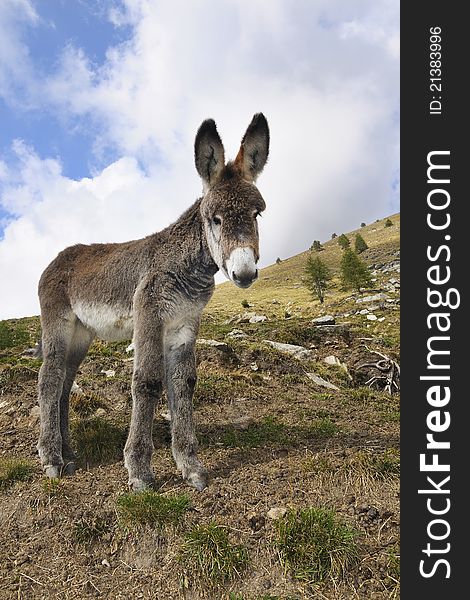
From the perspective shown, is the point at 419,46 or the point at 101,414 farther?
the point at 101,414

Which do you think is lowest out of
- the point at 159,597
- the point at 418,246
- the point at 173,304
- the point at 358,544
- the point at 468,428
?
the point at 159,597

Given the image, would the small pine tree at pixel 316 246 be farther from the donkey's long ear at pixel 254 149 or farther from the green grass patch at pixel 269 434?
the donkey's long ear at pixel 254 149

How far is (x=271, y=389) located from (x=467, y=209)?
878cm

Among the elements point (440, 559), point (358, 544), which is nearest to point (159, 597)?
point (358, 544)

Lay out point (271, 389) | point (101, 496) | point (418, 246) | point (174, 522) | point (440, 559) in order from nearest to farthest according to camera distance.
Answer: point (440, 559) < point (418, 246) < point (174, 522) < point (101, 496) < point (271, 389)

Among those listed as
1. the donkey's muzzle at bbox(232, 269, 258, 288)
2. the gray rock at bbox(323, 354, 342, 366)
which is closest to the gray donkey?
the donkey's muzzle at bbox(232, 269, 258, 288)

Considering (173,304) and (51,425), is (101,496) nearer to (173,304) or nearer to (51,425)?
(51,425)

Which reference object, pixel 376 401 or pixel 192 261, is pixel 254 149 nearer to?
pixel 192 261

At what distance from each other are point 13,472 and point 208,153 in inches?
245

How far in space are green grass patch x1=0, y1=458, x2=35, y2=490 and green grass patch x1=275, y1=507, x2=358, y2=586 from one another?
4614mm

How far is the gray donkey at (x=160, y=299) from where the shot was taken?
645 cm

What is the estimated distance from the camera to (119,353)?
1661 cm

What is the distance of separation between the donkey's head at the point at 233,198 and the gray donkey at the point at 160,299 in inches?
0.6

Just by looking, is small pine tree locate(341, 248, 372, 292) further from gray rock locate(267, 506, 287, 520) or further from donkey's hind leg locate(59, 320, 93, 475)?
gray rock locate(267, 506, 287, 520)
